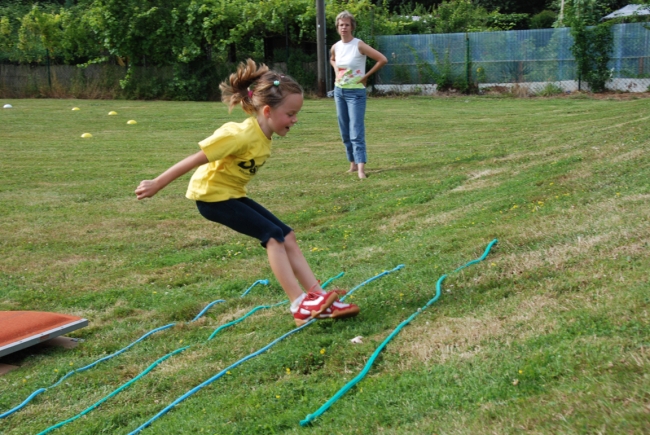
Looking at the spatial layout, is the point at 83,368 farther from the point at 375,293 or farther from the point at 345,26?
the point at 345,26

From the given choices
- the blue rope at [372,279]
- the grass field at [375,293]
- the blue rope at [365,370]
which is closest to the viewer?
the grass field at [375,293]

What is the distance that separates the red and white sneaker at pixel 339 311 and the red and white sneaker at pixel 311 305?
2.5 inches

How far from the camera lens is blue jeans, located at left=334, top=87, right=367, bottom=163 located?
967 centimetres

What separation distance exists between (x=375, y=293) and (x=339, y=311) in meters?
0.60

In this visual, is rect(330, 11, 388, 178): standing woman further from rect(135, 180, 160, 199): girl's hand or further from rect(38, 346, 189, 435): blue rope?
rect(135, 180, 160, 199): girl's hand

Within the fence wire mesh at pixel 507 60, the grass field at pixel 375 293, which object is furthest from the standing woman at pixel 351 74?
the fence wire mesh at pixel 507 60

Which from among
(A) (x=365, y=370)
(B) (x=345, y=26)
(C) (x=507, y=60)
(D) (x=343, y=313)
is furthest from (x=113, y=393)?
(C) (x=507, y=60)

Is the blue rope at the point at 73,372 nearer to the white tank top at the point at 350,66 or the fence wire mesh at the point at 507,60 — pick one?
the white tank top at the point at 350,66

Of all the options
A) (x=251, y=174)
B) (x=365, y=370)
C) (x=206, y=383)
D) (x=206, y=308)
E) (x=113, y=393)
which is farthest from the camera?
(x=206, y=308)

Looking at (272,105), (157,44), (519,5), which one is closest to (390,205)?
(272,105)

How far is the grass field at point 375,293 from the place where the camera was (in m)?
3.19

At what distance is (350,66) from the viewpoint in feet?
31.6

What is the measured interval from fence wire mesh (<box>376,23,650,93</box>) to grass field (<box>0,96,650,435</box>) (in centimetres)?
1427

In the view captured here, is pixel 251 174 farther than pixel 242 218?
→ Yes
